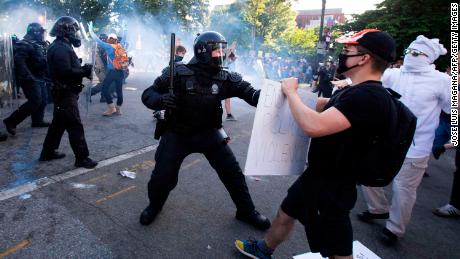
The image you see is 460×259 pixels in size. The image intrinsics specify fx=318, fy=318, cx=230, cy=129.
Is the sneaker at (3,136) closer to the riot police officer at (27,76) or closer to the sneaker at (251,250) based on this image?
the riot police officer at (27,76)

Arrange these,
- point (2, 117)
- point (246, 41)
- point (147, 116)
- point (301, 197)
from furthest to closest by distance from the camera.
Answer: point (246, 41) → point (147, 116) → point (2, 117) → point (301, 197)

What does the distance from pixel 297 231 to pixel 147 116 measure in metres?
5.30

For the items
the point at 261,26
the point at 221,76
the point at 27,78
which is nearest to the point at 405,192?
the point at 221,76

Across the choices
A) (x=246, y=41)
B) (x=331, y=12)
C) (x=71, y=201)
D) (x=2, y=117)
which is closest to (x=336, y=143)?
(x=71, y=201)

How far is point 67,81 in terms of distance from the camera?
3.99 metres

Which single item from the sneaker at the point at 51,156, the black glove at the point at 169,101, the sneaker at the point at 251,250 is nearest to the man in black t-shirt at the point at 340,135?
the sneaker at the point at 251,250

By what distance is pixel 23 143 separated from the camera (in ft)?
16.5

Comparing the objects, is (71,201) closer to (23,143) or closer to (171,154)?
(171,154)

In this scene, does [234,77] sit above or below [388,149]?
above

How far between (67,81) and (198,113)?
213 centimetres

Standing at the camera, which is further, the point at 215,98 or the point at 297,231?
the point at 297,231

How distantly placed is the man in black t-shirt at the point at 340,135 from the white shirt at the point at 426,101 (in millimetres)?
1494

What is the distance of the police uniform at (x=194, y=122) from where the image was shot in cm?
283

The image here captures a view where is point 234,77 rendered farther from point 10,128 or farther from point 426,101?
point 10,128
